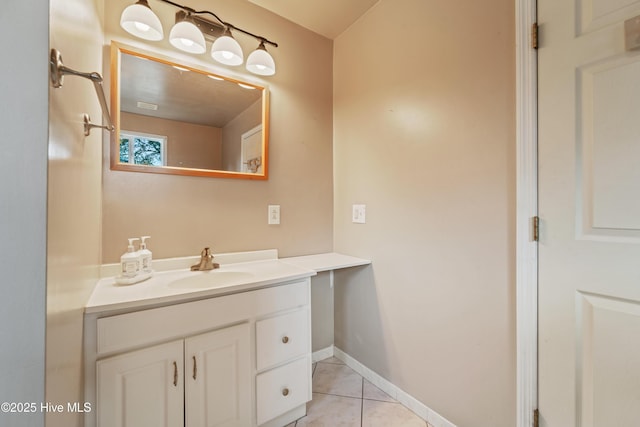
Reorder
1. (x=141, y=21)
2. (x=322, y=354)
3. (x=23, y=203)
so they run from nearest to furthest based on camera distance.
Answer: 1. (x=23, y=203)
2. (x=141, y=21)
3. (x=322, y=354)

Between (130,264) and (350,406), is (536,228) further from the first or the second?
(130,264)

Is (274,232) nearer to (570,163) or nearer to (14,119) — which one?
(14,119)

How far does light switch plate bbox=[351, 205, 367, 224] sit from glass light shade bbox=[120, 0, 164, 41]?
5.02 feet

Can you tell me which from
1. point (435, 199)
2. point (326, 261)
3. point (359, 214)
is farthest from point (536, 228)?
point (326, 261)

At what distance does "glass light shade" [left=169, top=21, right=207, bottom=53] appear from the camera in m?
1.40

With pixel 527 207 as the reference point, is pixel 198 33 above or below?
above

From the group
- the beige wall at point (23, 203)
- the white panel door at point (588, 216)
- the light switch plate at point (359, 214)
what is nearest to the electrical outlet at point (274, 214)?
the light switch plate at point (359, 214)

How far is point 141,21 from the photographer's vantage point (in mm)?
1276

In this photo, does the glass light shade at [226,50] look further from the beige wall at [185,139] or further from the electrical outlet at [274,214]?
the electrical outlet at [274,214]

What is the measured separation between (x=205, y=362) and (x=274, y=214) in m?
0.97

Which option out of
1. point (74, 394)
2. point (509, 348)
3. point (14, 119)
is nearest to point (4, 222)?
point (14, 119)

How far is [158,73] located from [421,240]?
5.73 feet

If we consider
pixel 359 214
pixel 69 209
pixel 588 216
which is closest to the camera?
pixel 69 209

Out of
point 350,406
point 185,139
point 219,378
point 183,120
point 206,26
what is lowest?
point 350,406
